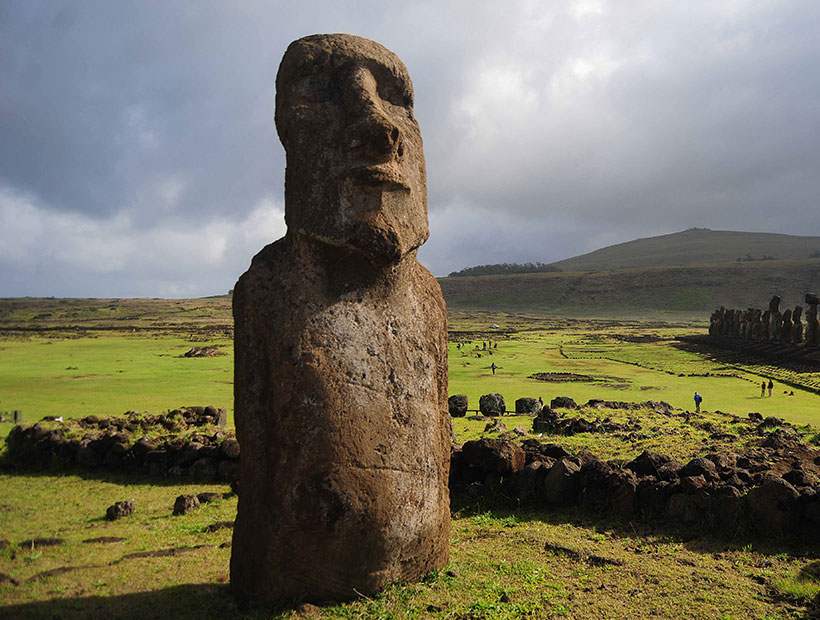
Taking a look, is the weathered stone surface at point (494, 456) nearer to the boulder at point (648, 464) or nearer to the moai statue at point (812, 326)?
the boulder at point (648, 464)

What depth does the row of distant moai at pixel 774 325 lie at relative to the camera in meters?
32.1

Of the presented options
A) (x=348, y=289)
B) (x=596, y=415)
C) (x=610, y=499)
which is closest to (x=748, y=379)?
(x=596, y=415)

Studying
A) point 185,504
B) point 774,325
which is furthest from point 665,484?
point 774,325

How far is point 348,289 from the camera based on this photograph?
509 cm

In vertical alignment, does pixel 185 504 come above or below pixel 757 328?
below

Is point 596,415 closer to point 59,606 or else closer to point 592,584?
point 592,584

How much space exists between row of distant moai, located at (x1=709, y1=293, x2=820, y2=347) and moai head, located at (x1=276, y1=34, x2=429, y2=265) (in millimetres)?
32377

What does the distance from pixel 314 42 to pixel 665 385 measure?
2001 cm

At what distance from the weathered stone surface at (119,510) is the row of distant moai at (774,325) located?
32.7 meters

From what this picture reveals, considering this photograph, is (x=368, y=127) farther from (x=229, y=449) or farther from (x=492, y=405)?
(x=492, y=405)

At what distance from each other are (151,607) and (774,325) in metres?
46.7

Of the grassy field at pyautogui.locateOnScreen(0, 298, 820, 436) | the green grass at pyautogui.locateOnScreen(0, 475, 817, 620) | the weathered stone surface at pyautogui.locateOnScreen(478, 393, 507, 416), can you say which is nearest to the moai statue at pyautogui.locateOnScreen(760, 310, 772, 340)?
the grassy field at pyautogui.locateOnScreen(0, 298, 820, 436)

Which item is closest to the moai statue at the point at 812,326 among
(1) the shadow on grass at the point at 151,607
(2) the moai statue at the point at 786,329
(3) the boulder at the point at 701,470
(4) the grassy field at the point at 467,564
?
(2) the moai statue at the point at 786,329

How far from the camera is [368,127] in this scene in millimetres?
4957
